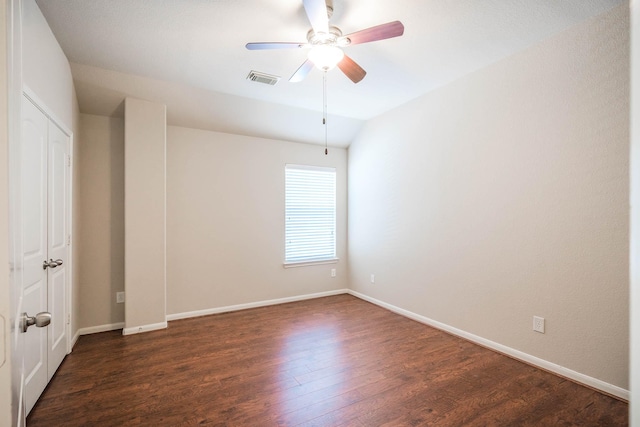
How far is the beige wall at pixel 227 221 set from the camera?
4.04m

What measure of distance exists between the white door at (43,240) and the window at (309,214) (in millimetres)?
2702

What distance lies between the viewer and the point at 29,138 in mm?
2102

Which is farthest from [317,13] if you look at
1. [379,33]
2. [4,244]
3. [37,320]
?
[37,320]

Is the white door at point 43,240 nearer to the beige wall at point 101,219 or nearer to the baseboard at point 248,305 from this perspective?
the beige wall at point 101,219

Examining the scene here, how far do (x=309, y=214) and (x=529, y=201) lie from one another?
302cm

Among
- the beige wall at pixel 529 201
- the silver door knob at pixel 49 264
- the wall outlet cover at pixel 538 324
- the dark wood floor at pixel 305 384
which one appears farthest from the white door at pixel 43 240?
the wall outlet cover at pixel 538 324

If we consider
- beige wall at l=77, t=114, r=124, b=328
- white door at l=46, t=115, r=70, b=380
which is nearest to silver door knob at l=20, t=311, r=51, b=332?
white door at l=46, t=115, r=70, b=380

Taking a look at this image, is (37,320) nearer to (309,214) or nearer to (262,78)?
(262,78)

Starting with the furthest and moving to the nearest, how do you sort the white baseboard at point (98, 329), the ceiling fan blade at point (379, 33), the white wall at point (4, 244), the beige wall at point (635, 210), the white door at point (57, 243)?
the white baseboard at point (98, 329) < the white door at point (57, 243) < the ceiling fan blade at point (379, 33) < the white wall at point (4, 244) < the beige wall at point (635, 210)

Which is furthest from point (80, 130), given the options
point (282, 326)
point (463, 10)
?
point (463, 10)

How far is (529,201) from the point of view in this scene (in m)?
2.81

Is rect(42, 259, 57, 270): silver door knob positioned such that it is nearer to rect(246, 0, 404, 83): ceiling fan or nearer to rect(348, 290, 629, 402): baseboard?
rect(246, 0, 404, 83): ceiling fan

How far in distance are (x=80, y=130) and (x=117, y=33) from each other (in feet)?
5.06

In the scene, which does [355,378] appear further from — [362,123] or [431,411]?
[362,123]
